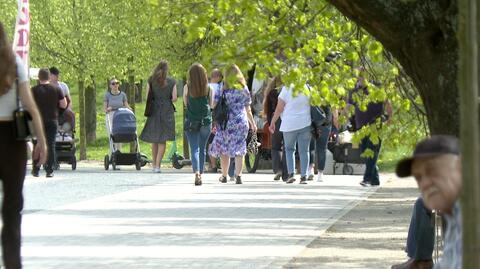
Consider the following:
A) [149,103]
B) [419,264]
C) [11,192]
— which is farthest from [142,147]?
[11,192]

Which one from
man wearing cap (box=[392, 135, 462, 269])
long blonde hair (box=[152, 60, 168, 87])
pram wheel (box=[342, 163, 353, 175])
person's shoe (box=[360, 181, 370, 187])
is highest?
long blonde hair (box=[152, 60, 168, 87])

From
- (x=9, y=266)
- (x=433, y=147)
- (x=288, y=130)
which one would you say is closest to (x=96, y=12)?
(x=288, y=130)

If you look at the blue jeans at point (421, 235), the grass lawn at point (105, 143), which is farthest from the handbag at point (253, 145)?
the blue jeans at point (421, 235)

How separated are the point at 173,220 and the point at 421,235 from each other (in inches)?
253

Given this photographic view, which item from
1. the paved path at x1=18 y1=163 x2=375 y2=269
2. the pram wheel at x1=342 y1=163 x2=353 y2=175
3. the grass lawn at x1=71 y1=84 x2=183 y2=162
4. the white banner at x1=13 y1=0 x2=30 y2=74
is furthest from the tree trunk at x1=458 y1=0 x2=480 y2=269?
the grass lawn at x1=71 y1=84 x2=183 y2=162

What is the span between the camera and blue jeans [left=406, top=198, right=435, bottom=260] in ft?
33.9

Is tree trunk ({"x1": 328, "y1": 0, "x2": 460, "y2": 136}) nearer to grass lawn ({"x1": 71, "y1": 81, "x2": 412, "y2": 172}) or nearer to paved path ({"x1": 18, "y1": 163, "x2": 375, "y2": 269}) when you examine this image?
paved path ({"x1": 18, "y1": 163, "x2": 375, "y2": 269})

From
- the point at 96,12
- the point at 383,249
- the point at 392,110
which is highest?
the point at 96,12

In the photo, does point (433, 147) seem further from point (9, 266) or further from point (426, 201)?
point (9, 266)

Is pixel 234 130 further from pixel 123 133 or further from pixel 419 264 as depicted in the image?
pixel 419 264

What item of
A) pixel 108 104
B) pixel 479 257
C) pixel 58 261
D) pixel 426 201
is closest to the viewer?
pixel 479 257

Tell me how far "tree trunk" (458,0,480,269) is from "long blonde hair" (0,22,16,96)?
6.17 metres

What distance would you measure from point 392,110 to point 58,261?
5.86 metres

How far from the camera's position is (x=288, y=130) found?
2412cm
